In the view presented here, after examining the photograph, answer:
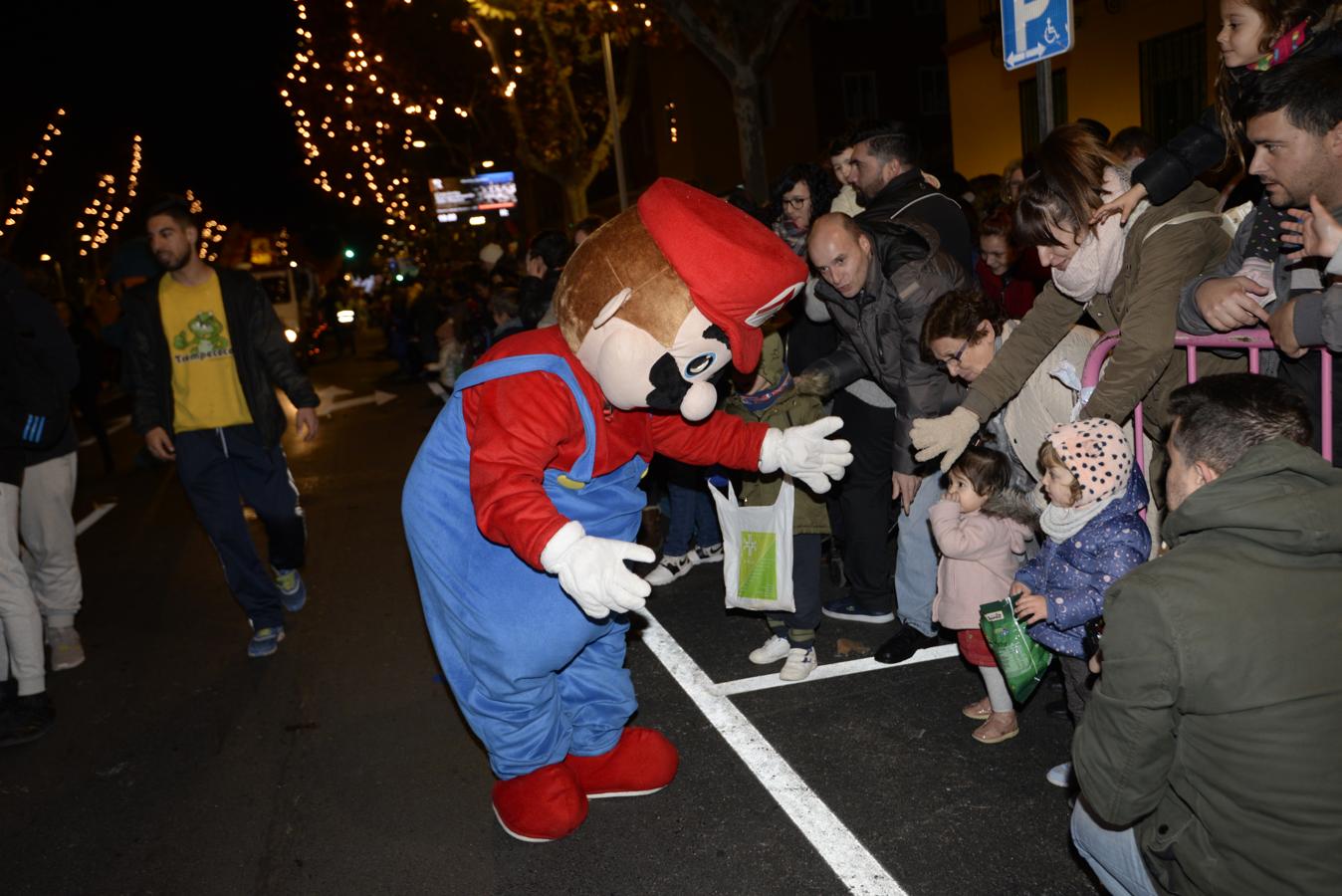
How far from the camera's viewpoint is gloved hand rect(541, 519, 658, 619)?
110 inches

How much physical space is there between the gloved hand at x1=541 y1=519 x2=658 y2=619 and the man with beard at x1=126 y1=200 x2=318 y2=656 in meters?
2.76

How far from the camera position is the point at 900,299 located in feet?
14.0

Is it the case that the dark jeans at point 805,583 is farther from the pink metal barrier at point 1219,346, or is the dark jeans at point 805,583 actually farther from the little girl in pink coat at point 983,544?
the pink metal barrier at point 1219,346

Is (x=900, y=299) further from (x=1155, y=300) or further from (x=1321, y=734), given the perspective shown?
(x=1321, y=734)

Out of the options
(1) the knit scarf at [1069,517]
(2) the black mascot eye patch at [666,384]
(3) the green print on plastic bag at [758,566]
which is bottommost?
(3) the green print on plastic bag at [758,566]

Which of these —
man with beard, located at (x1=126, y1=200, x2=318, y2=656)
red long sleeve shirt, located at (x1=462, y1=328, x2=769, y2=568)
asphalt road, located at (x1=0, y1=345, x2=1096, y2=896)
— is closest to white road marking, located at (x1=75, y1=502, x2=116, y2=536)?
asphalt road, located at (x1=0, y1=345, x2=1096, y2=896)

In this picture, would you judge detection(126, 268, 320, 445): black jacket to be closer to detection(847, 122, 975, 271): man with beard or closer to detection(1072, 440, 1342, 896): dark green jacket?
detection(847, 122, 975, 271): man with beard

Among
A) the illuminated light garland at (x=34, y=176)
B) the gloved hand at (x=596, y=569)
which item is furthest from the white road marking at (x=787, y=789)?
the illuminated light garland at (x=34, y=176)

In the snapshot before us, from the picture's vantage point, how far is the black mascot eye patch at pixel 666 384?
3014 millimetres

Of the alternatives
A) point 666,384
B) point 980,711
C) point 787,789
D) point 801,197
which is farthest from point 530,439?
point 801,197

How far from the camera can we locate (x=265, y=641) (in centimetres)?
550

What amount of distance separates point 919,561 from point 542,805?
81.4 inches

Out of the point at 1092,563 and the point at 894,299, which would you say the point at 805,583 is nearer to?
the point at 894,299

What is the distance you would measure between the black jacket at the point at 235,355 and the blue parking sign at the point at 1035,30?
3.95 m
